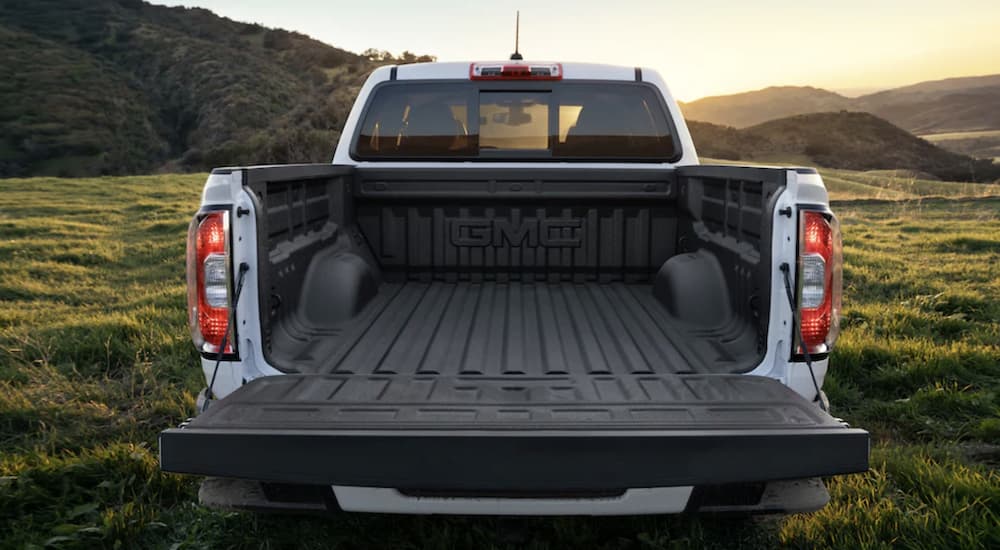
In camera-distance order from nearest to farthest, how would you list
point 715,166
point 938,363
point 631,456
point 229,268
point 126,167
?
1. point 631,456
2. point 229,268
3. point 715,166
4. point 938,363
5. point 126,167

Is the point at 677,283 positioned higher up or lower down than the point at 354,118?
lower down

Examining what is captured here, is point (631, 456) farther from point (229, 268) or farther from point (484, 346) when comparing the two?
point (229, 268)

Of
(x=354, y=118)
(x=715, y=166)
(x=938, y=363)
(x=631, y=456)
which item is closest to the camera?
(x=631, y=456)

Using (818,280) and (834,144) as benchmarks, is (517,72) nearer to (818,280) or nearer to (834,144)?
(818,280)

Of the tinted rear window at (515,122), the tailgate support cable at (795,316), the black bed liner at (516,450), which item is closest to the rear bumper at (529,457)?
the black bed liner at (516,450)

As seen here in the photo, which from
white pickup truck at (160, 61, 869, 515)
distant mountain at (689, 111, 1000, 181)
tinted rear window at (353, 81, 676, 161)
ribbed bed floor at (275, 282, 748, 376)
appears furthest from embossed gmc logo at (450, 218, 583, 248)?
distant mountain at (689, 111, 1000, 181)

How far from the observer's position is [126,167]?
4559cm

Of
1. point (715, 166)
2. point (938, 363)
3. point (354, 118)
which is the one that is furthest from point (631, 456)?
point (938, 363)

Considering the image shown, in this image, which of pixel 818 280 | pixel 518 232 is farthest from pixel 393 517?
pixel 818 280

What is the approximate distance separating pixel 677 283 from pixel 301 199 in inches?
73.2

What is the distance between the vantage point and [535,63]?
Answer: 4.40 metres

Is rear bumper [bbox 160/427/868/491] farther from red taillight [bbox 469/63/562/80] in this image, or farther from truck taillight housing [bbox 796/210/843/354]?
red taillight [bbox 469/63/562/80]

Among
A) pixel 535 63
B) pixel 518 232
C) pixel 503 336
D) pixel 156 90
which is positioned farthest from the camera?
pixel 156 90

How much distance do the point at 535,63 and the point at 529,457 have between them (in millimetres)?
2975
